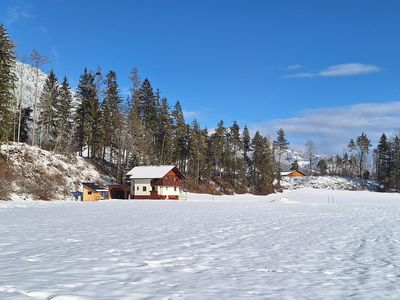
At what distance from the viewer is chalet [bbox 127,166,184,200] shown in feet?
211

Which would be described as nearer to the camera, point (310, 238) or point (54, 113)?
point (310, 238)

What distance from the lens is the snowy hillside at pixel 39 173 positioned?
4656cm

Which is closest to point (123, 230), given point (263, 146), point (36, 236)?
point (36, 236)

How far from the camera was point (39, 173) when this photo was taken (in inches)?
2055

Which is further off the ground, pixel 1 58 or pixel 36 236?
pixel 1 58

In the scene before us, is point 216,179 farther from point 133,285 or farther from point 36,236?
point 133,285

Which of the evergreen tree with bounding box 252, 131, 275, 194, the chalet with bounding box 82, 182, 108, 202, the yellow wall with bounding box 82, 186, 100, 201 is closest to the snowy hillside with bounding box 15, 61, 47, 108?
the chalet with bounding box 82, 182, 108, 202

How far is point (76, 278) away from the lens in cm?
827

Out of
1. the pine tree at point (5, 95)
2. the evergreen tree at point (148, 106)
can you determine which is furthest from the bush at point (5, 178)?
the evergreen tree at point (148, 106)

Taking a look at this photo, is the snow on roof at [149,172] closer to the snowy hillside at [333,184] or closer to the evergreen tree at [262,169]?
the evergreen tree at [262,169]

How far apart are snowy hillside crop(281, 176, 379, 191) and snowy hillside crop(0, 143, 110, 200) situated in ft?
212

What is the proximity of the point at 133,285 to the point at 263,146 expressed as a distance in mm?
94510

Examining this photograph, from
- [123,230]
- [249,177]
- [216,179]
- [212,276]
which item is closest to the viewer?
[212,276]

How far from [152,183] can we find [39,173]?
18575mm
